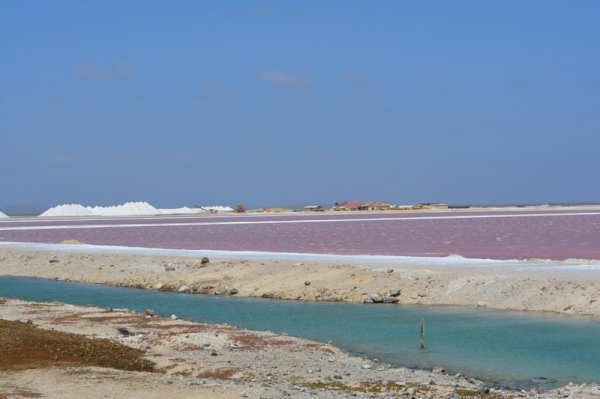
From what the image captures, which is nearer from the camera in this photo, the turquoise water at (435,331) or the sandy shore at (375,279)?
the turquoise water at (435,331)

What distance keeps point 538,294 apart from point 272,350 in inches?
351

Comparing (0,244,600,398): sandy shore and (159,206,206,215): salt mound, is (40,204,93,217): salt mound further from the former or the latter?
(0,244,600,398): sandy shore

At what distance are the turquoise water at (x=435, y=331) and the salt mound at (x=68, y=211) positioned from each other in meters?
116

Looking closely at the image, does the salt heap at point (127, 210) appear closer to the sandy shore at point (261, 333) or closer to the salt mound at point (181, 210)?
the salt mound at point (181, 210)

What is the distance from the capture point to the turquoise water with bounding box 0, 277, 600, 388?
46.7 feet

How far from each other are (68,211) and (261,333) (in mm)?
127941

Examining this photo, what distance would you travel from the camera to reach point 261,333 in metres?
17.2

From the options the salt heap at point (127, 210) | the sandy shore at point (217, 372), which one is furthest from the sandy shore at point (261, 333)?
the salt heap at point (127, 210)

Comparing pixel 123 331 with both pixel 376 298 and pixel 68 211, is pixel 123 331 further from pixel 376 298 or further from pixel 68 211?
pixel 68 211

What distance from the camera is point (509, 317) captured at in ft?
64.8

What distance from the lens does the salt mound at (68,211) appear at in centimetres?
13812

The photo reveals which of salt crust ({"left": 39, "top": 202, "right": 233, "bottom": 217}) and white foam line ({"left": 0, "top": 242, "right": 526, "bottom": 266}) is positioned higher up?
salt crust ({"left": 39, "top": 202, "right": 233, "bottom": 217})

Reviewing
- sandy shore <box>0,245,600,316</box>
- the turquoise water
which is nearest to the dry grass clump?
the turquoise water

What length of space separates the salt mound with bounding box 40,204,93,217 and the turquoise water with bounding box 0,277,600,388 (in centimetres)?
11558
